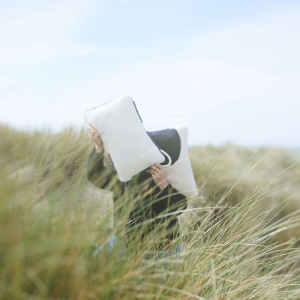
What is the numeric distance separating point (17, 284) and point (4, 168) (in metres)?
→ 0.52

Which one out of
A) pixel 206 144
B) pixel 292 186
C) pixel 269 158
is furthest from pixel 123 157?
pixel 206 144

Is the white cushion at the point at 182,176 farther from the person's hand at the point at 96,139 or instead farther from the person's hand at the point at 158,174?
the person's hand at the point at 96,139

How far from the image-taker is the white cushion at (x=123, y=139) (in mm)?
2682

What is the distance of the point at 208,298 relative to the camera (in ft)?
7.12

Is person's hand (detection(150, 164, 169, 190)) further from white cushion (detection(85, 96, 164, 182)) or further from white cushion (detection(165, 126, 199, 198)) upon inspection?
white cushion (detection(165, 126, 199, 198))

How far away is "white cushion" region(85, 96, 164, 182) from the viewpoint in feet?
8.80

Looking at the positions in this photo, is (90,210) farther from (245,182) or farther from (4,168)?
(245,182)

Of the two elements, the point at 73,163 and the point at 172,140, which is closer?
the point at 172,140

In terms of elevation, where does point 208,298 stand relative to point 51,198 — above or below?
below

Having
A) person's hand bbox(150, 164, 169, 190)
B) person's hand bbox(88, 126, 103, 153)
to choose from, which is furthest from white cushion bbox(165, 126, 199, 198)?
person's hand bbox(88, 126, 103, 153)

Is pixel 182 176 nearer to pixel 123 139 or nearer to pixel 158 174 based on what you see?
pixel 158 174

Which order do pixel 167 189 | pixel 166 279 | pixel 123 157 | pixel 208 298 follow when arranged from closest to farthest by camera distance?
1. pixel 166 279
2. pixel 208 298
3. pixel 123 157
4. pixel 167 189

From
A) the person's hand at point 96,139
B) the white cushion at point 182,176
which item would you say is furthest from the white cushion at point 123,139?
the white cushion at point 182,176

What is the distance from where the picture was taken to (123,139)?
269 cm
